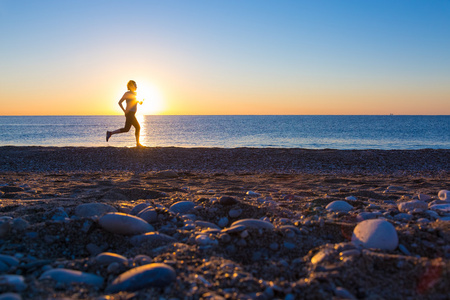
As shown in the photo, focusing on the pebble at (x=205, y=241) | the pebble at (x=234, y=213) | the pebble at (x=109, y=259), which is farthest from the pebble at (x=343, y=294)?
the pebble at (x=234, y=213)

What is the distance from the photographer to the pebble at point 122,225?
8.09 feet

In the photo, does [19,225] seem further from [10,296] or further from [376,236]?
[376,236]

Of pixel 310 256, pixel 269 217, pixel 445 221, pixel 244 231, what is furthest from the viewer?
pixel 269 217

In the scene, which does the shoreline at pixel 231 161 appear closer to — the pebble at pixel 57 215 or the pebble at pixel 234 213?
the pebble at pixel 234 213

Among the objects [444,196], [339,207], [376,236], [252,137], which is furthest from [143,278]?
[252,137]

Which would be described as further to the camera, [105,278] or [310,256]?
[310,256]

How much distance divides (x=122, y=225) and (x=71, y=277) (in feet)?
2.63

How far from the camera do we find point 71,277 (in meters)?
1.67

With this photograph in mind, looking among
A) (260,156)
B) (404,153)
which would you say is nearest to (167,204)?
(260,156)

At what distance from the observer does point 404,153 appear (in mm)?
9680

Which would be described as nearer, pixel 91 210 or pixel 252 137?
pixel 91 210

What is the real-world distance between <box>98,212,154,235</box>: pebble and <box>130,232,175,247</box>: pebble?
11 centimetres

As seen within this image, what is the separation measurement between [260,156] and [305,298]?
25.9ft

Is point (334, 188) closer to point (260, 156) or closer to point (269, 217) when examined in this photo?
point (269, 217)
